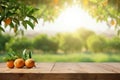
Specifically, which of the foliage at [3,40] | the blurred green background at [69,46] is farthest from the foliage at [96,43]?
the foliage at [3,40]

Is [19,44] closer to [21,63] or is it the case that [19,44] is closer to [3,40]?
[3,40]

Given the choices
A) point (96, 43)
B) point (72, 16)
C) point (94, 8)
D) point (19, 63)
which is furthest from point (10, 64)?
point (94, 8)

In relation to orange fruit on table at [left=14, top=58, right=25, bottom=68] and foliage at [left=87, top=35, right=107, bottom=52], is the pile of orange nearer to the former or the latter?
orange fruit on table at [left=14, top=58, right=25, bottom=68]

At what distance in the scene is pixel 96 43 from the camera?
4312 millimetres

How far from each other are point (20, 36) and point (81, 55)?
0.86 metres

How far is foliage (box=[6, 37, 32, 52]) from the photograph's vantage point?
435 centimetres

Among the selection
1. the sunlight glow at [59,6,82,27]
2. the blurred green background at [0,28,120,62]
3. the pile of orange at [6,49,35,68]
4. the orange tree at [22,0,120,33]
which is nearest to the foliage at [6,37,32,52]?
the blurred green background at [0,28,120,62]

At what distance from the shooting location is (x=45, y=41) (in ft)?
14.3

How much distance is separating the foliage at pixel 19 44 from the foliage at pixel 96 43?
0.80 metres

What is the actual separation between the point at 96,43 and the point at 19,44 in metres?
1.03

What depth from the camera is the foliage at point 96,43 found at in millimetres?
4270

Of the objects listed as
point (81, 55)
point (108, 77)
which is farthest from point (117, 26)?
point (108, 77)

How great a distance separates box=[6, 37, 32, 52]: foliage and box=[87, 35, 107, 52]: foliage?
800 millimetres

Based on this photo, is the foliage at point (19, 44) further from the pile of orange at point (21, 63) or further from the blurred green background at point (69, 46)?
the pile of orange at point (21, 63)
